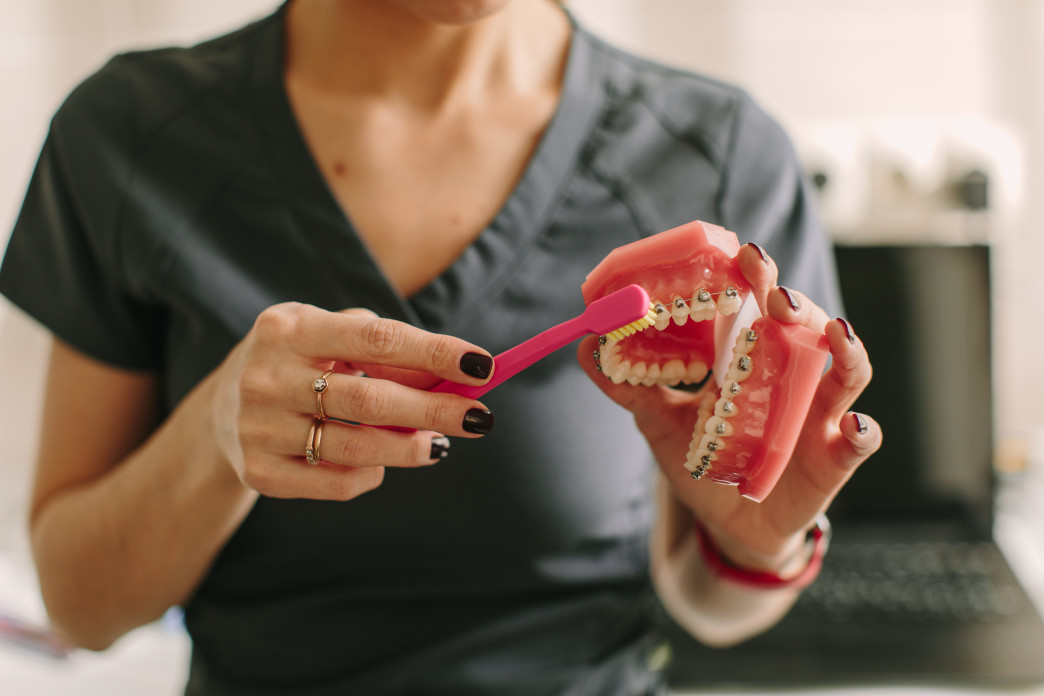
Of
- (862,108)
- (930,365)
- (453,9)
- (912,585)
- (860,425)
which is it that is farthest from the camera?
(862,108)

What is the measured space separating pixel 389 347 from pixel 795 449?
0.73 feet

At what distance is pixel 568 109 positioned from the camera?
0.62m

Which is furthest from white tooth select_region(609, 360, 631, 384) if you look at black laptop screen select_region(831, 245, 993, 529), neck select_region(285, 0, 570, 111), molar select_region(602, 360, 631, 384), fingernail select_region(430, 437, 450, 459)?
black laptop screen select_region(831, 245, 993, 529)

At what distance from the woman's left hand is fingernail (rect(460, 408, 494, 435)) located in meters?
0.07

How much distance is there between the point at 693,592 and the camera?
0.68 metres

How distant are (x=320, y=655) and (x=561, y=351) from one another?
0.98ft

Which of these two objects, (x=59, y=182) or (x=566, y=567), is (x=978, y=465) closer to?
(x=566, y=567)

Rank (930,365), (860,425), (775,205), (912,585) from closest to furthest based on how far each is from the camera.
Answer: (860,425) → (775,205) → (912,585) → (930,365)

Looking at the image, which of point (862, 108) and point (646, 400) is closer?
point (646, 400)

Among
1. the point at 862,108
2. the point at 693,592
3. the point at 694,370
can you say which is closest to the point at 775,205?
the point at 694,370

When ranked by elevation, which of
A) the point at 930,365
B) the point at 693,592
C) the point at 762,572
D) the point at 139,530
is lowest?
the point at 930,365

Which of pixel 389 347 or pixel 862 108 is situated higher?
pixel 389 347

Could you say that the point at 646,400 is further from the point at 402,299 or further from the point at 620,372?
the point at 402,299

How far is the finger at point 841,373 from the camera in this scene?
354 millimetres
